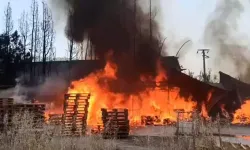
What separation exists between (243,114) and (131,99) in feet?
31.0

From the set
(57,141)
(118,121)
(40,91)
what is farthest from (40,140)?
(40,91)

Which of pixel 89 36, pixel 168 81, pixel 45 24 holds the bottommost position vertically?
pixel 168 81

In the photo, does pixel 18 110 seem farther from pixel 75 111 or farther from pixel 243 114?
pixel 243 114

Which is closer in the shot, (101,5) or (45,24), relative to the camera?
(101,5)

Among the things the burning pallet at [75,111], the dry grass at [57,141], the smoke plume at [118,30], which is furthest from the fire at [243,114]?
the dry grass at [57,141]

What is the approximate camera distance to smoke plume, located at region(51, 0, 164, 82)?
84.7ft

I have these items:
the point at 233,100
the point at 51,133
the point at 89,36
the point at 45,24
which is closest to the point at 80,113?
the point at 51,133

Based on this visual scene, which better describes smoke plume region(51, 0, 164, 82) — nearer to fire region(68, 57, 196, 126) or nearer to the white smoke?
fire region(68, 57, 196, 126)

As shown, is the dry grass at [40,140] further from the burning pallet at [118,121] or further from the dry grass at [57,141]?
the burning pallet at [118,121]

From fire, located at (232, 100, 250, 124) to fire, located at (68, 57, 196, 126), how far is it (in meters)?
3.85

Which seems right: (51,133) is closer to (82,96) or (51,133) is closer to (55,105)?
(82,96)

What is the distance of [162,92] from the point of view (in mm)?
27734

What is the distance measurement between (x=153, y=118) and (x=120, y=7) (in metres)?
8.17

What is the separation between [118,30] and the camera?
86.5ft
